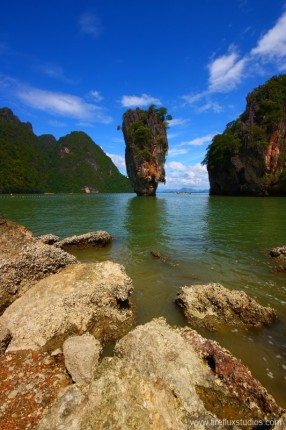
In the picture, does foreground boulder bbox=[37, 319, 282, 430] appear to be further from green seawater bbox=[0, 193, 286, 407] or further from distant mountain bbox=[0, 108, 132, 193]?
distant mountain bbox=[0, 108, 132, 193]

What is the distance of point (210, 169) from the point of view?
73875 mm

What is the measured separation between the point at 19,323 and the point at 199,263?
7.26m

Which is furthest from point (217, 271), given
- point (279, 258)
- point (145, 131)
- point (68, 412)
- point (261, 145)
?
point (145, 131)

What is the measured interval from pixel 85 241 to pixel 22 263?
6.56m

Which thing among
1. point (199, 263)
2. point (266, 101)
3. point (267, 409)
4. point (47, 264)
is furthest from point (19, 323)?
point (266, 101)

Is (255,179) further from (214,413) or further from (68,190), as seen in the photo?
(68,190)

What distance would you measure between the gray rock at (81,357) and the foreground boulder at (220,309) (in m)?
2.60

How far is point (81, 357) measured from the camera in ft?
12.3

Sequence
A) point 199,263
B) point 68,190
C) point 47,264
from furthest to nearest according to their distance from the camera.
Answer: point 68,190 < point 199,263 < point 47,264

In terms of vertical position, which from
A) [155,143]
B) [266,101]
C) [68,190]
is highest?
[266,101]

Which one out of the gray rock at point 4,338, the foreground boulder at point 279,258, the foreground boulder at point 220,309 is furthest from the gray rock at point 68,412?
the foreground boulder at point 279,258

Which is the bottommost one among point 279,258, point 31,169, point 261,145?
point 279,258

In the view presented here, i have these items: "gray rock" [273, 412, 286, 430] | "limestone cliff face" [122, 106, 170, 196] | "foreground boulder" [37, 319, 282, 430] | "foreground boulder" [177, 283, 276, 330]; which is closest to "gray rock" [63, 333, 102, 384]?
"foreground boulder" [37, 319, 282, 430]

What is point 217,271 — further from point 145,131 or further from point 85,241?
point 145,131
